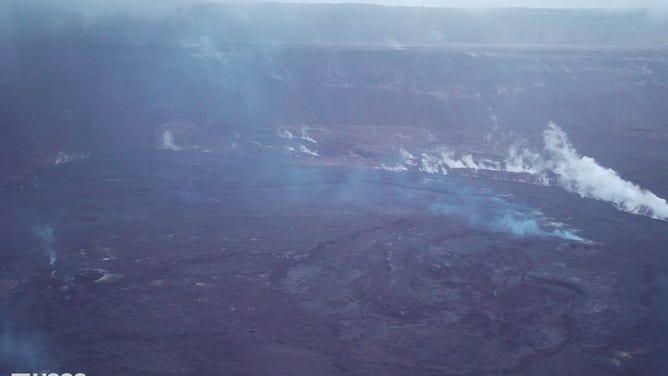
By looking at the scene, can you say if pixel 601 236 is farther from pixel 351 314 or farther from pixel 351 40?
pixel 351 40

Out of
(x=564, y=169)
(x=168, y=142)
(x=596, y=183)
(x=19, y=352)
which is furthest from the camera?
(x=168, y=142)

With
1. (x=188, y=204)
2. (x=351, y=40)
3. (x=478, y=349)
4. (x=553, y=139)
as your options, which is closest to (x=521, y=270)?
(x=478, y=349)

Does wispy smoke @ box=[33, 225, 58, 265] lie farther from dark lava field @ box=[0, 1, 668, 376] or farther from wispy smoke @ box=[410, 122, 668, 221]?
wispy smoke @ box=[410, 122, 668, 221]

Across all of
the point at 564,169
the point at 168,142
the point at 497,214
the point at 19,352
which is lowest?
the point at 19,352

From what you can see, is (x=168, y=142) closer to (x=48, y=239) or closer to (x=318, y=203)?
(x=318, y=203)

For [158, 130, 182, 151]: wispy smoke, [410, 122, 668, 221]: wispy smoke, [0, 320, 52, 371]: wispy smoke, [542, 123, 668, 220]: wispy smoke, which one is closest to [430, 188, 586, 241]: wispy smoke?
[410, 122, 668, 221]: wispy smoke

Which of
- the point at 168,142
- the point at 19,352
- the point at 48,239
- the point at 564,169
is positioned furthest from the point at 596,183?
the point at 19,352

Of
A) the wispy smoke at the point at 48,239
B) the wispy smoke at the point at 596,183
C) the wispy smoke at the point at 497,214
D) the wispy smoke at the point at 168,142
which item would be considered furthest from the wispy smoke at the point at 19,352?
the wispy smoke at the point at 596,183

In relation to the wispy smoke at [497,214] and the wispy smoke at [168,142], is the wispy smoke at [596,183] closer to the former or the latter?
the wispy smoke at [497,214]
